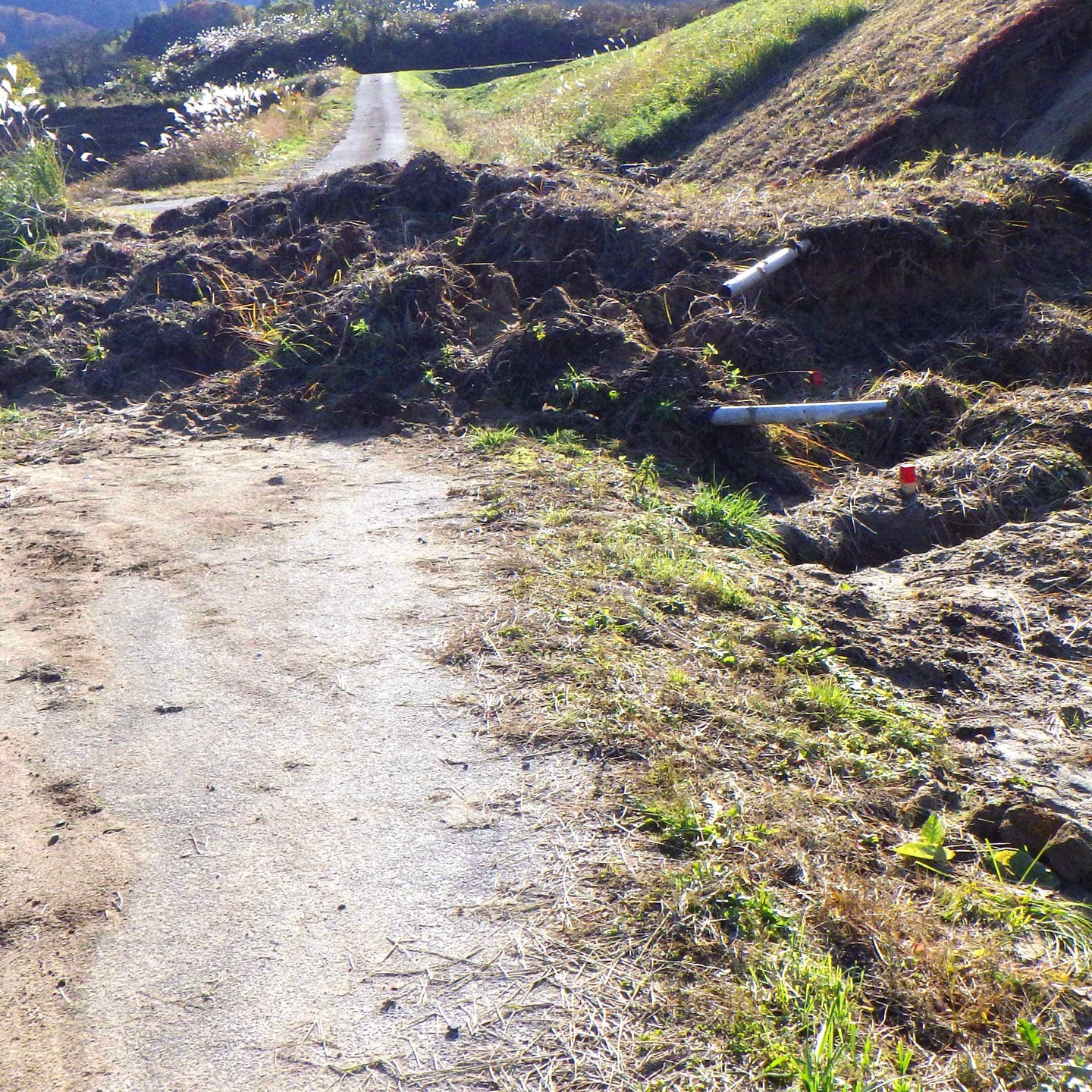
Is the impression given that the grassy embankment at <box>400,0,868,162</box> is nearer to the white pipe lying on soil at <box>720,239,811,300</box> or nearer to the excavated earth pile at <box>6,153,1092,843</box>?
the excavated earth pile at <box>6,153,1092,843</box>

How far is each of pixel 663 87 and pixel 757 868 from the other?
54.4 ft

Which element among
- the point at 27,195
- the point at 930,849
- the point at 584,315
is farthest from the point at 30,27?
the point at 930,849

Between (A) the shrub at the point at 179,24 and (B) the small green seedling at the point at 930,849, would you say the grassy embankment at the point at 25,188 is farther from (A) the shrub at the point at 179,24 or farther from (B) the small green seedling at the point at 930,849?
(A) the shrub at the point at 179,24

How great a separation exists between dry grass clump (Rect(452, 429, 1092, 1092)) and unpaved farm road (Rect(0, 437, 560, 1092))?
0.26 metres

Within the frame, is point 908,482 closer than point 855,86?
Yes

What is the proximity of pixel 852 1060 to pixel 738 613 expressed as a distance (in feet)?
6.84

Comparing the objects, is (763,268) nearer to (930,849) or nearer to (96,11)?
(930,849)

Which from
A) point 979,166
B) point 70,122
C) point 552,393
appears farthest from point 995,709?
point 70,122

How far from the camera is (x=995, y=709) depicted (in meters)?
3.48

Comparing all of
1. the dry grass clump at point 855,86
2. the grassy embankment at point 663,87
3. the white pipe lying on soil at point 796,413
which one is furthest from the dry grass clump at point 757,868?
the grassy embankment at point 663,87

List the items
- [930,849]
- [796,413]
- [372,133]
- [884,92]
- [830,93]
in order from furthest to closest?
[372,133]
[830,93]
[884,92]
[796,413]
[930,849]

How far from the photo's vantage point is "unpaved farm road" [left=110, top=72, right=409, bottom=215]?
14656 mm

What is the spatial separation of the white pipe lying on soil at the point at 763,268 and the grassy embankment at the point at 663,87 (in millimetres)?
8402

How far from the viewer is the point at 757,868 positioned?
254 centimetres
